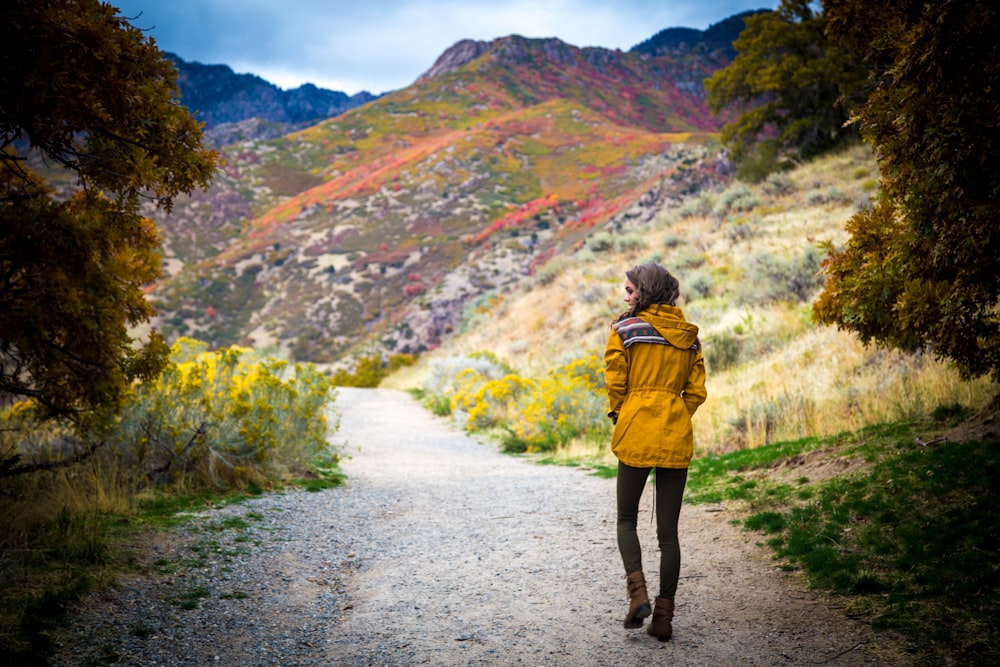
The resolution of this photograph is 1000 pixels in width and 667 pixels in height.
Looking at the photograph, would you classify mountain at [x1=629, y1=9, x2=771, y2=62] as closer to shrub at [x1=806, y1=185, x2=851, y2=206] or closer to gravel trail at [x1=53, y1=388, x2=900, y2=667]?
shrub at [x1=806, y1=185, x2=851, y2=206]

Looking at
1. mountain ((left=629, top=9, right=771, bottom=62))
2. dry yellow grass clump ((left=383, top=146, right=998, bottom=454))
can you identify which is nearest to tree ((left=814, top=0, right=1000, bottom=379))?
dry yellow grass clump ((left=383, top=146, right=998, bottom=454))

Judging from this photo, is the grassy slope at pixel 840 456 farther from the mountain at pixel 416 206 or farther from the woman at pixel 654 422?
the mountain at pixel 416 206

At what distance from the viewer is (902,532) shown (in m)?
4.39

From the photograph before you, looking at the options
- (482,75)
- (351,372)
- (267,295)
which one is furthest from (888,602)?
(482,75)

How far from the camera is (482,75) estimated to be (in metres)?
83.9

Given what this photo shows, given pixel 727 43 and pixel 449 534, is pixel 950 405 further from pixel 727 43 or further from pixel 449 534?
pixel 727 43

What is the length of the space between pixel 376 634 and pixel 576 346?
1391 centimetres

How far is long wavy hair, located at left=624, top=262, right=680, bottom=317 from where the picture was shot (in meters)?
3.69

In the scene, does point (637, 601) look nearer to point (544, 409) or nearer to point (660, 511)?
point (660, 511)

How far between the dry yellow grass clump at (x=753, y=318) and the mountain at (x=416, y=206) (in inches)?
229

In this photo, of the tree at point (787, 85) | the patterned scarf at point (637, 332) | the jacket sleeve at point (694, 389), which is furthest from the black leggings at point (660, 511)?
the tree at point (787, 85)

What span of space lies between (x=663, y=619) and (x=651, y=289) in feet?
6.03

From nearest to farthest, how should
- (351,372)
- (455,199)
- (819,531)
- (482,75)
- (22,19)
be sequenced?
(22,19) < (819,531) < (351,372) < (455,199) < (482,75)

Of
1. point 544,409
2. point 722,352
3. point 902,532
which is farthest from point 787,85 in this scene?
point 902,532
